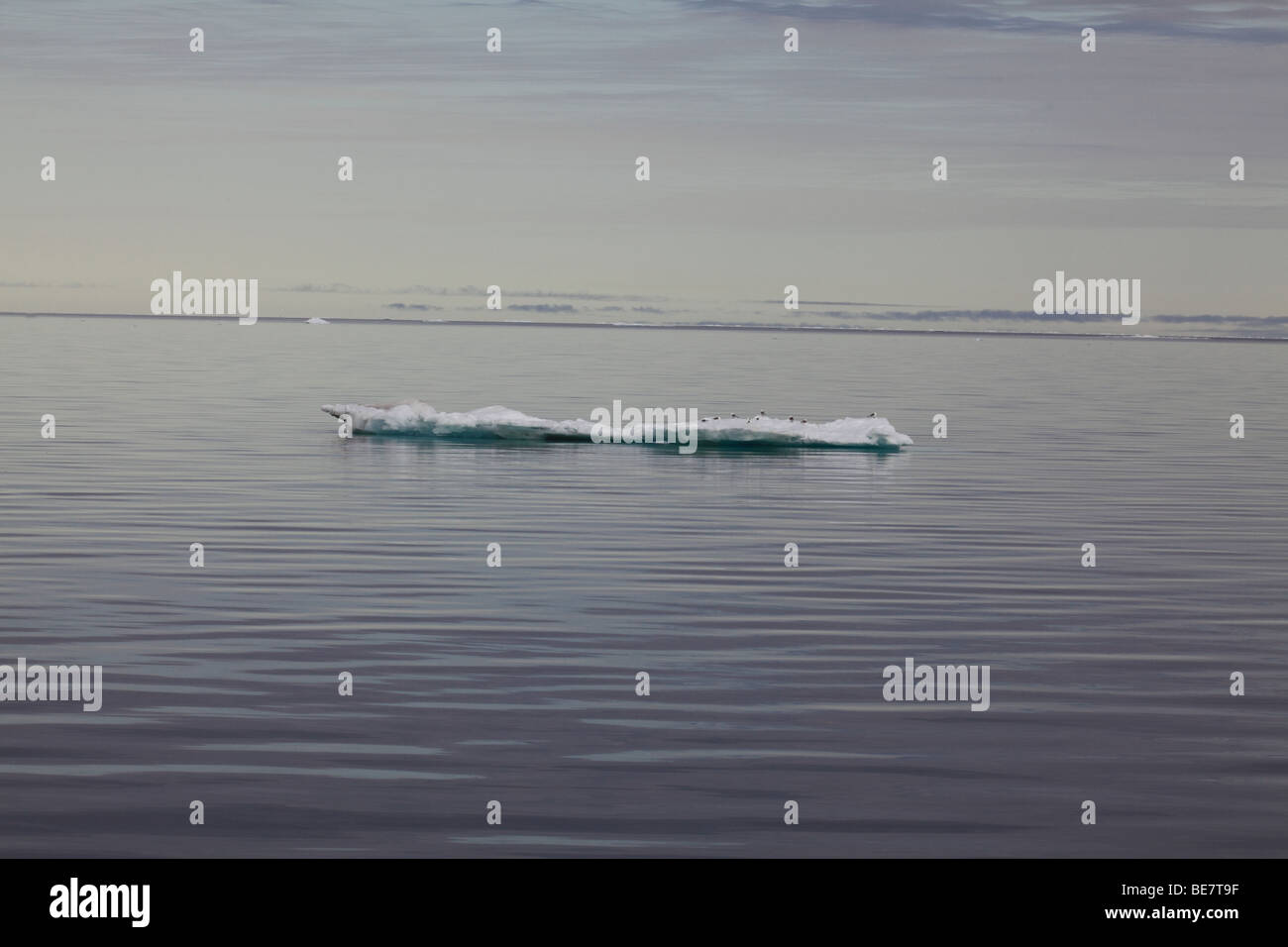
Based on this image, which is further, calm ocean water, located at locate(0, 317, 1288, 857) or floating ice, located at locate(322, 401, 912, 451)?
floating ice, located at locate(322, 401, 912, 451)

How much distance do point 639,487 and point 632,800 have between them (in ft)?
67.2

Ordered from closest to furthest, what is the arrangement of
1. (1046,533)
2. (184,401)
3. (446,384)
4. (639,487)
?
1. (1046,533)
2. (639,487)
3. (184,401)
4. (446,384)

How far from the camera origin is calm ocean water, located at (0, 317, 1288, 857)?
12.1 meters

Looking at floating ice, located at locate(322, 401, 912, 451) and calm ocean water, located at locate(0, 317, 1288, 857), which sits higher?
floating ice, located at locate(322, 401, 912, 451)

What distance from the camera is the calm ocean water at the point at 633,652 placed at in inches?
476

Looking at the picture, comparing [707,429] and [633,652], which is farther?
[707,429]

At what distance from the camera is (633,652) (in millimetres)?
17375

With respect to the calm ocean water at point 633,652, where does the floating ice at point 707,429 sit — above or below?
above

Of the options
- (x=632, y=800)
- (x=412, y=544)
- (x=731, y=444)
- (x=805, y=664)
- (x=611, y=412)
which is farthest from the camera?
(x=611, y=412)

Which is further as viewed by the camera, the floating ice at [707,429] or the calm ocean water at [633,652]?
the floating ice at [707,429]

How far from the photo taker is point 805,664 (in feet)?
55.6

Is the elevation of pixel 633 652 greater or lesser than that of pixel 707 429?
lesser
